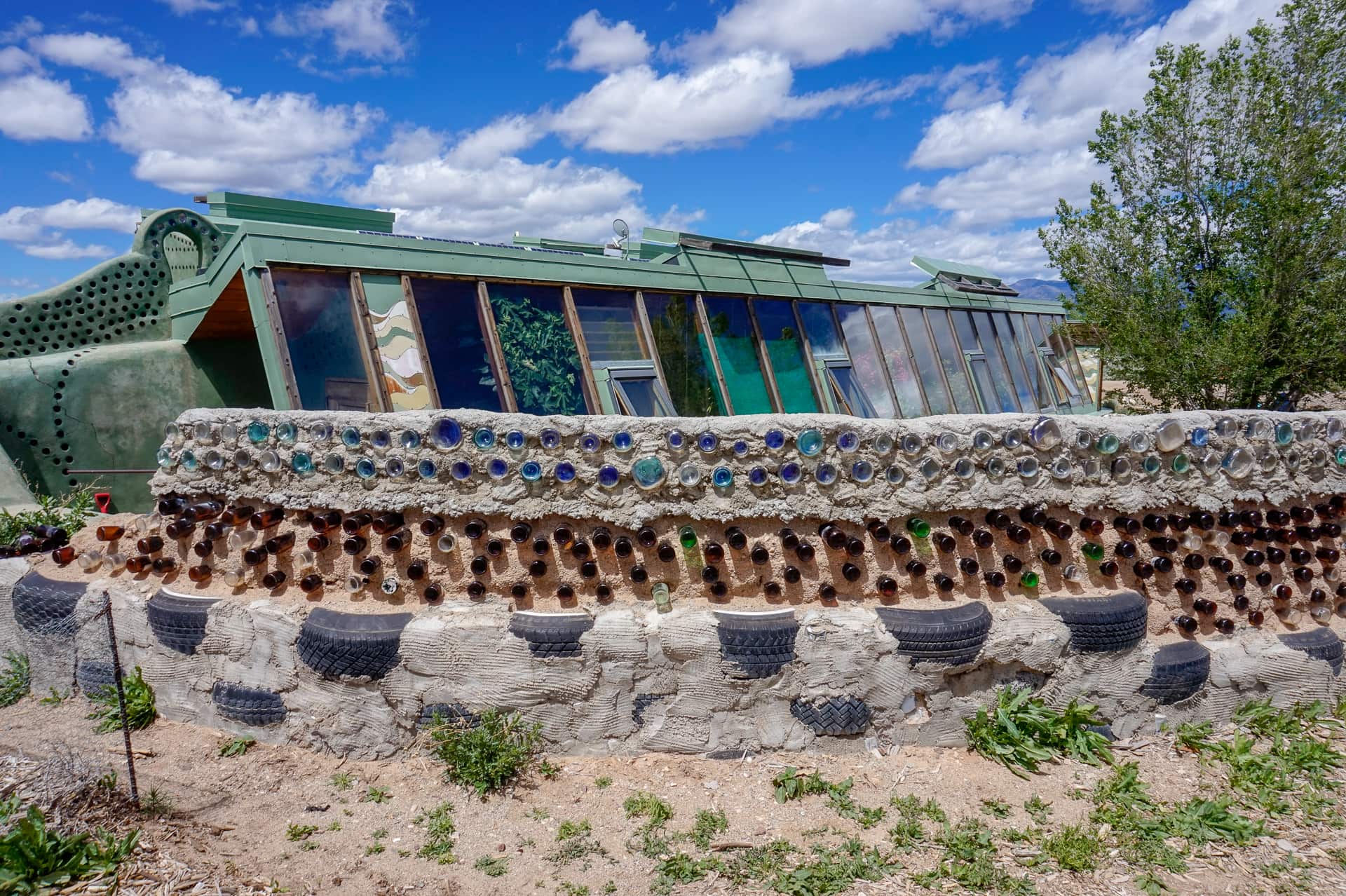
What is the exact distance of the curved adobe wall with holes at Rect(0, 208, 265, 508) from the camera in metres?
7.04

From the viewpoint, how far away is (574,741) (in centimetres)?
426

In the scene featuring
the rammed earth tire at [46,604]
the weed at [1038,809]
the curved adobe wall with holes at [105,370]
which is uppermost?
the curved adobe wall with holes at [105,370]

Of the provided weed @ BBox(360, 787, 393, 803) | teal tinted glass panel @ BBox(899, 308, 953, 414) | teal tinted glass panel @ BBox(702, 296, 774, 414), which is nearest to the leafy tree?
teal tinted glass panel @ BBox(899, 308, 953, 414)

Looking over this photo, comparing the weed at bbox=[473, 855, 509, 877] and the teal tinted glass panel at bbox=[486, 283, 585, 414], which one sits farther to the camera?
the teal tinted glass panel at bbox=[486, 283, 585, 414]

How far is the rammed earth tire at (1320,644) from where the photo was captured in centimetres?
488

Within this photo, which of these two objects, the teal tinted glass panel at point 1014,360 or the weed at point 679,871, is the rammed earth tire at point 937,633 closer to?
the weed at point 679,871

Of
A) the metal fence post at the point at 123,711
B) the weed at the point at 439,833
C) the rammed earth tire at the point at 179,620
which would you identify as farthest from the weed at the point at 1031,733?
the rammed earth tire at the point at 179,620

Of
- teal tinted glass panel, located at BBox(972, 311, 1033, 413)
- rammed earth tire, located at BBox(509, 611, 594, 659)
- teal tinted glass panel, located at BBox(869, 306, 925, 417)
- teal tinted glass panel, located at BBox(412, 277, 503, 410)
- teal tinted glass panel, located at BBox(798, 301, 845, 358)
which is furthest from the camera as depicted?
teal tinted glass panel, located at BBox(972, 311, 1033, 413)

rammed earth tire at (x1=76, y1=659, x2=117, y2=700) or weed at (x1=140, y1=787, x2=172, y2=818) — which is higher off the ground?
rammed earth tire at (x1=76, y1=659, x2=117, y2=700)

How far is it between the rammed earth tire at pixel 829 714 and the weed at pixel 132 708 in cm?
394

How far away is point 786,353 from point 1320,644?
5110 mm

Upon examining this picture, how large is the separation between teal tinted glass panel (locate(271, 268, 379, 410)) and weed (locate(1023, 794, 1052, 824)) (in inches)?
197

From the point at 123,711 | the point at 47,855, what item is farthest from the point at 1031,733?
the point at 123,711

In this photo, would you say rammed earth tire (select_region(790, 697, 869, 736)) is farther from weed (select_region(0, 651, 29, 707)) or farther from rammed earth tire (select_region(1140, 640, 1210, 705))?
weed (select_region(0, 651, 29, 707))
